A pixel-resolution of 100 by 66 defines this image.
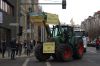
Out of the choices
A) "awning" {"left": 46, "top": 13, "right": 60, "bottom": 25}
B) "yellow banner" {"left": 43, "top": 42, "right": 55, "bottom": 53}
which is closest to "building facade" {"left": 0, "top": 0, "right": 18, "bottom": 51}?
"yellow banner" {"left": 43, "top": 42, "right": 55, "bottom": 53}

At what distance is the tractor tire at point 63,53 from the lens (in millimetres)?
28969

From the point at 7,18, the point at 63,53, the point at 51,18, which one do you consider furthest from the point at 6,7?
the point at 63,53

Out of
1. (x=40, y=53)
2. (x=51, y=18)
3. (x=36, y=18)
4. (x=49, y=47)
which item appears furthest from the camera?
(x=40, y=53)

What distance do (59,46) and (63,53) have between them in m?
0.60

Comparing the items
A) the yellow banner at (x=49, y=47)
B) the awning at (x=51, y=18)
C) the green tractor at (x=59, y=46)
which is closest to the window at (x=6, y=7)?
the green tractor at (x=59, y=46)

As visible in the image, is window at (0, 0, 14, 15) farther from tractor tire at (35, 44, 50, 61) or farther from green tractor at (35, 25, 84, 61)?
tractor tire at (35, 44, 50, 61)

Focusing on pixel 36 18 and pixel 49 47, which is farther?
pixel 49 47

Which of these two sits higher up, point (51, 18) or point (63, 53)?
point (51, 18)

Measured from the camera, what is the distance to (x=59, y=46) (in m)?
29.2

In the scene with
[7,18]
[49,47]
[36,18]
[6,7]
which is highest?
[6,7]

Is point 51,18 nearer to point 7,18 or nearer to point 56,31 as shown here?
point 56,31

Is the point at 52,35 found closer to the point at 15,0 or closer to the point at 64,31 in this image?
the point at 64,31

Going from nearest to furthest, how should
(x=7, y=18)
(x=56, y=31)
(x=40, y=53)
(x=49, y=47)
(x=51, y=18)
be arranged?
(x=51, y=18)
(x=49, y=47)
(x=40, y=53)
(x=56, y=31)
(x=7, y=18)

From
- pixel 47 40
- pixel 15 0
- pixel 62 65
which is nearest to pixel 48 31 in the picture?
pixel 47 40
